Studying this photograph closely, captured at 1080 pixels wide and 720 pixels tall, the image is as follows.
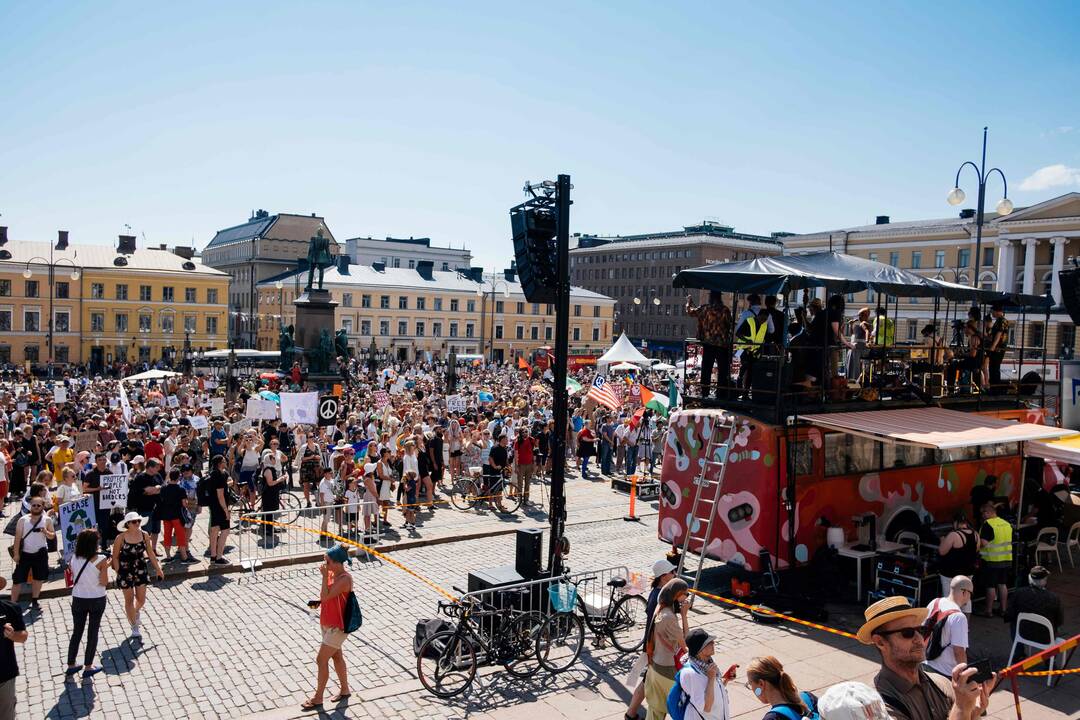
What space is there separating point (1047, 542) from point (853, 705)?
14.0 m

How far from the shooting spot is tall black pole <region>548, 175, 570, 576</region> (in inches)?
410

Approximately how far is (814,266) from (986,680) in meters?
8.09

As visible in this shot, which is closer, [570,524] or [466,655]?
[466,655]

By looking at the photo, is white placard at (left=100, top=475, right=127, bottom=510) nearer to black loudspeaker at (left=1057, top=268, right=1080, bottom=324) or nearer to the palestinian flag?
the palestinian flag

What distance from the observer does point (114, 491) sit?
42.2ft

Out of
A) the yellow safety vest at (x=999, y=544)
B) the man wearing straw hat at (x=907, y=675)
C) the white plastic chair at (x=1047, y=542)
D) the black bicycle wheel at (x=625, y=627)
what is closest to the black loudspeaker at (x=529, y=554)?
the black bicycle wheel at (x=625, y=627)

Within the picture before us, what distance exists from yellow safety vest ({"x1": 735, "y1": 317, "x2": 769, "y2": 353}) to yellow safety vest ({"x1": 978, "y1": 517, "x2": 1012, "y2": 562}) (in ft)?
13.4

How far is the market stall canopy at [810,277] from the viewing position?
12.0 meters

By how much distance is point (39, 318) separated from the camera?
2773 inches

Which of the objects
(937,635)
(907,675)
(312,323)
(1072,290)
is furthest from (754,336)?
(312,323)

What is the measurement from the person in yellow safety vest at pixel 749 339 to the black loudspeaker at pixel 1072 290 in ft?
35.8

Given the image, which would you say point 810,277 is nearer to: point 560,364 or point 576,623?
point 560,364

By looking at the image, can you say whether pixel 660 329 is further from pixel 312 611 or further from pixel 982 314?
pixel 312 611

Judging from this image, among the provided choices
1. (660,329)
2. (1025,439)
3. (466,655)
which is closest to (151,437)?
(466,655)
